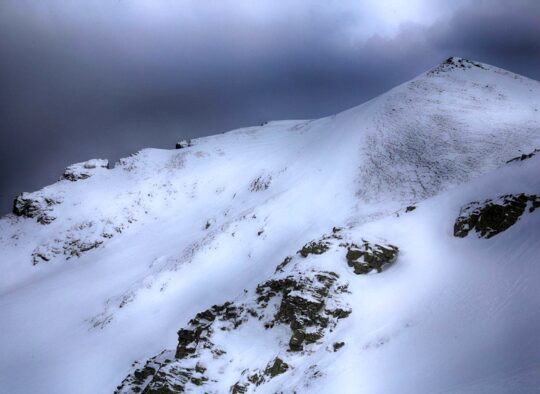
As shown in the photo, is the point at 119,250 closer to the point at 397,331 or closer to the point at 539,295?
the point at 397,331

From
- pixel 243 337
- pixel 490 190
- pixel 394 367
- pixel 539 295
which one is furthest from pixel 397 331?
pixel 490 190

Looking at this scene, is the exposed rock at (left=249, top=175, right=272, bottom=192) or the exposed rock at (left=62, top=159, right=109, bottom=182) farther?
the exposed rock at (left=62, top=159, right=109, bottom=182)

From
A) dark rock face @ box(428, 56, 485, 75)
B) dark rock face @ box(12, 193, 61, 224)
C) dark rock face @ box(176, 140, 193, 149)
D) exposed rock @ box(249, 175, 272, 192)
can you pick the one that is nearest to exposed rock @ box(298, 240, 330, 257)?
exposed rock @ box(249, 175, 272, 192)

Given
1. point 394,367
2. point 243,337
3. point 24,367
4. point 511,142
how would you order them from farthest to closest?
point 511,142, point 24,367, point 243,337, point 394,367

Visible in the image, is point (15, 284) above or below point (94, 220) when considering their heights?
below

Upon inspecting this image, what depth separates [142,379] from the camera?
27.1m

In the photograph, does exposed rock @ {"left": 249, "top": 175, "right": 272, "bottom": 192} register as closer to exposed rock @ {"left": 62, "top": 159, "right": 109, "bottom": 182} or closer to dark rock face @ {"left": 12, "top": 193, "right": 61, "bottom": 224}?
dark rock face @ {"left": 12, "top": 193, "right": 61, "bottom": 224}

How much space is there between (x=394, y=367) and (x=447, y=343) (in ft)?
8.08

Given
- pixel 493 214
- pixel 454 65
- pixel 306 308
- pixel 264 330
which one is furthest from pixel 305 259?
pixel 454 65

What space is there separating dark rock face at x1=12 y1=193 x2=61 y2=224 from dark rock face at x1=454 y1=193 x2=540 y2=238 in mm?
63035

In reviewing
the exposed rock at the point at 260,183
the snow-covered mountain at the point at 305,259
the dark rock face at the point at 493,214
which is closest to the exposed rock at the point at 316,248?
the snow-covered mountain at the point at 305,259

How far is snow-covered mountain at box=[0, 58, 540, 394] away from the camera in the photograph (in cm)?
1975

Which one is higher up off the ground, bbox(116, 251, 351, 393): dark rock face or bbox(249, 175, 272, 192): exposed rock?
bbox(249, 175, 272, 192): exposed rock

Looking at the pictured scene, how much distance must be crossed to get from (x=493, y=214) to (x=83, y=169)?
240 ft
